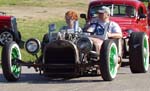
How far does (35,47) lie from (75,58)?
0.93 metres

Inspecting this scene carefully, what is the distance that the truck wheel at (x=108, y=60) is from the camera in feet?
39.2

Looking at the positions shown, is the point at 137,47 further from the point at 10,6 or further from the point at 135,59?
the point at 10,6

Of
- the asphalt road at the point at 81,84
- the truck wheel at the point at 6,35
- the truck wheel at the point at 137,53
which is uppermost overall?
the truck wheel at the point at 137,53

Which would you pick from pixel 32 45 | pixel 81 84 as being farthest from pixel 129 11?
pixel 81 84

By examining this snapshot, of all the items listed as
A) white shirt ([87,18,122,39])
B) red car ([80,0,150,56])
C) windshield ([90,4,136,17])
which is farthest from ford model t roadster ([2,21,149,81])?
windshield ([90,4,136,17])

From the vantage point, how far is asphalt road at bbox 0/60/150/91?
11.4m

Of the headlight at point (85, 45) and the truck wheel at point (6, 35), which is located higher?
the headlight at point (85, 45)

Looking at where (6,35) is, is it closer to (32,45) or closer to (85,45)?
(32,45)

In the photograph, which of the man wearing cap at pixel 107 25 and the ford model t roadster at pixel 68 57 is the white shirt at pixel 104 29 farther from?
the ford model t roadster at pixel 68 57

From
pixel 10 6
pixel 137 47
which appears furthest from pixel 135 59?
pixel 10 6

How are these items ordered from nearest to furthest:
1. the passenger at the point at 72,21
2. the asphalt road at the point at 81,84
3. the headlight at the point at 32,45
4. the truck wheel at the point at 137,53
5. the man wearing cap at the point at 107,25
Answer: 1. the asphalt road at the point at 81,84
2. the headlight at the point at 32,45
3. the passenger at the point at 72,21
4. the truck wheel at the point at 137,53
5. the man wearing cap at the point at 107,25

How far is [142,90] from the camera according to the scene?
36.4 ft

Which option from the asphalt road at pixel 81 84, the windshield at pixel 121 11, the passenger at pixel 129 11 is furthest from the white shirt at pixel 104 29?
the passenger at pixel 129 11

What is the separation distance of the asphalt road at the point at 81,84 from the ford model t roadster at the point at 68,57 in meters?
0.16
